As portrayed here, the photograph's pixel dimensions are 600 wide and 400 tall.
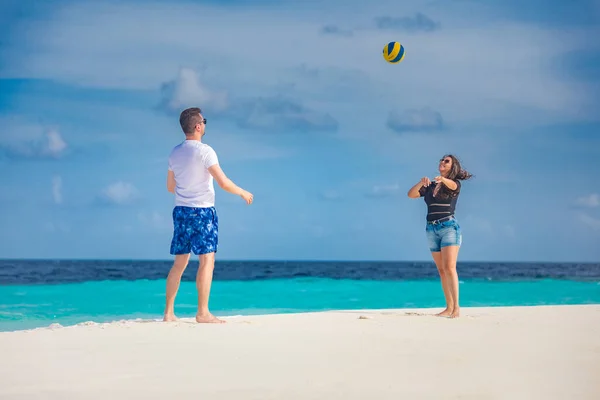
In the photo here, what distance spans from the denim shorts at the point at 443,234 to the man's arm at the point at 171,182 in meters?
2.46

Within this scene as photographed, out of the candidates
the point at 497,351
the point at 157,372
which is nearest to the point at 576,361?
the point at 497,351

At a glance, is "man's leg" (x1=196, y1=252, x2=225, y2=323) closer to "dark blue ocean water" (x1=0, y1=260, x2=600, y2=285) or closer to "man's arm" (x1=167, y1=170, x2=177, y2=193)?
"man's arm" (x1=167, y1=170, x2=177, y2=193)

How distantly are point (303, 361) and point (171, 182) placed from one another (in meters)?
2.44

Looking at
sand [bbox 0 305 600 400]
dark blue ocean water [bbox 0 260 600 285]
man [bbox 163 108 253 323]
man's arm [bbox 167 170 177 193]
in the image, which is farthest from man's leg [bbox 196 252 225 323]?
dark blue ocean water [bbox 0 260 600 285]

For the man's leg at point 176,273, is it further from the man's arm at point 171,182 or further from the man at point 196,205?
the man's arm at point 171,182

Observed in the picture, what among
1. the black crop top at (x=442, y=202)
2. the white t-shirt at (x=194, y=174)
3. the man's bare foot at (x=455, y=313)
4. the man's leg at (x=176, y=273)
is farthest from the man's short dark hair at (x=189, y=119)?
the man's bare foot at (x=455, y=313)

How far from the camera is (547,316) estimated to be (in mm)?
7152

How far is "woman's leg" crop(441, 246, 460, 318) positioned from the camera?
685 cm

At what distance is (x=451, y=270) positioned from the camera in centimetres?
686

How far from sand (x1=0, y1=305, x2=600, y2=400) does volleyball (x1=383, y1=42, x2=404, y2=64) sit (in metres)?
3.99

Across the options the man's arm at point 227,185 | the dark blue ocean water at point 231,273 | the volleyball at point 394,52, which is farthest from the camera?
the dark blue ocean water at point 231,273

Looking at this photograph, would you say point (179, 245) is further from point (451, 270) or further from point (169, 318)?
point (451, 270)

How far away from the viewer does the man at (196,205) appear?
594cm

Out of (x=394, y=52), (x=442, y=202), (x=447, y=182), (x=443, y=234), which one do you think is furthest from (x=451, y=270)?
(x=394, y=52)
